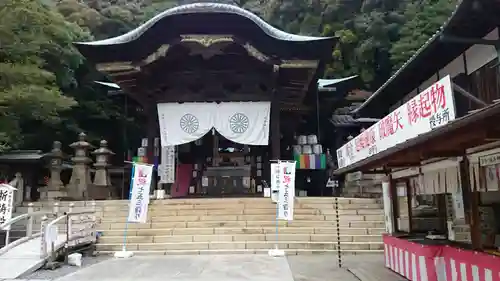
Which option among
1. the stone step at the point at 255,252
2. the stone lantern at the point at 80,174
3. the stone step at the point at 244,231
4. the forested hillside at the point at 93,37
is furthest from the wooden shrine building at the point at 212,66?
the stone step at the point at 255,252

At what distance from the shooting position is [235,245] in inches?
458

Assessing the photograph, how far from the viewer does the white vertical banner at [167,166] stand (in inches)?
658

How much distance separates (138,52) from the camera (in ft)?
51.9

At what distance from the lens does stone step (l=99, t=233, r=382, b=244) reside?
1177 cm

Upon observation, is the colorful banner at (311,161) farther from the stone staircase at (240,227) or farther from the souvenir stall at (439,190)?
the souvenir stall at (439,190)

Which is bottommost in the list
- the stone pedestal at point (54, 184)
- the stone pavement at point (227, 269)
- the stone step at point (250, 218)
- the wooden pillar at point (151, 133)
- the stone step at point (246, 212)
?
the stone pavement at point (227, 269)

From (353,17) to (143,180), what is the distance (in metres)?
23.4

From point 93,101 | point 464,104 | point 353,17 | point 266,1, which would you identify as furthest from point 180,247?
point 266,1

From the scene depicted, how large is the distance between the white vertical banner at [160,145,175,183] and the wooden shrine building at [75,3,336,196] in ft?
1.93

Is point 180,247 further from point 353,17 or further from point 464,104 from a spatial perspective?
point 353,17

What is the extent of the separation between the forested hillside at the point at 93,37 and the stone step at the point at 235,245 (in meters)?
5.70

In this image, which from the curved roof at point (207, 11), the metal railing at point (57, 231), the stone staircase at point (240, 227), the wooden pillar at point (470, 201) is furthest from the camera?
the curved roof at point (207, 11)

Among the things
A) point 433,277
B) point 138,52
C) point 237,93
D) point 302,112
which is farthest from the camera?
point 302,112

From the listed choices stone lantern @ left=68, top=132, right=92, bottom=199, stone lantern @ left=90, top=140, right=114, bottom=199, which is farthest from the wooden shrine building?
stone lantern @ left=68, top=132, right=92, bottom=199
